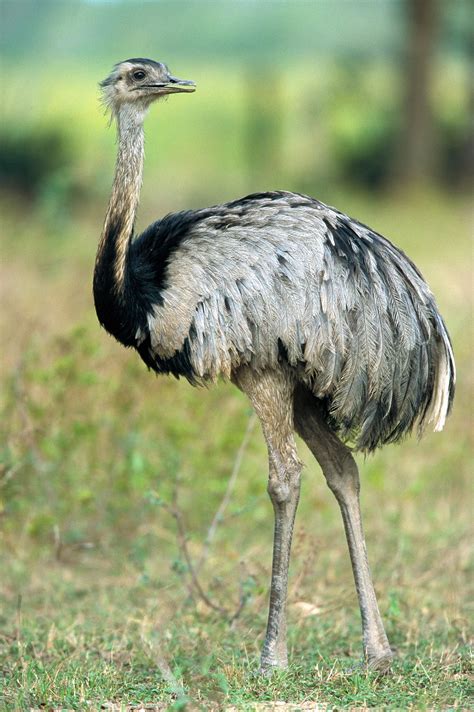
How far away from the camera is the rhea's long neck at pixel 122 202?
4531 millimetres

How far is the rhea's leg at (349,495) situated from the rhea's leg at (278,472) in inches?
7.2

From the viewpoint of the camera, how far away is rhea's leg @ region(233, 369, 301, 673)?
15.0ft

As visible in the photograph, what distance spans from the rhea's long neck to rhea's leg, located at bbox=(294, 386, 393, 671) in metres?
0.77

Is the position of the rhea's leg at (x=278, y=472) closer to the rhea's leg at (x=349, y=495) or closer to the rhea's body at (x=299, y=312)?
the rhea's body at (x=299, y=312)

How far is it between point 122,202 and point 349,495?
1298 millimetres

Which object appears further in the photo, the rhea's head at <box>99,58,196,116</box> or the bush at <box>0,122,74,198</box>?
the bush at <box>0,122,74,198</box>

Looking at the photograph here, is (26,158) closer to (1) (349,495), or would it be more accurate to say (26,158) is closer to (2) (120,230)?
(2) (120,230)

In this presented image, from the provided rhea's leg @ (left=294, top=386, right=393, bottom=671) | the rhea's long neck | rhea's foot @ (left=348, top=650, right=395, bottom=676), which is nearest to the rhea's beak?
the rhea's long neck

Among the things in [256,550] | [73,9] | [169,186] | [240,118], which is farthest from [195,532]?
[73,9]

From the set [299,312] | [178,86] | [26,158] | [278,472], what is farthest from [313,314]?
[26,158]

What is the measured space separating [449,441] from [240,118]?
28236mm

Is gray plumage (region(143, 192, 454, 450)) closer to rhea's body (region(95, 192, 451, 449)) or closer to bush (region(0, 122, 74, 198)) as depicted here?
rhea's body (region(95, 192, 451, 449))

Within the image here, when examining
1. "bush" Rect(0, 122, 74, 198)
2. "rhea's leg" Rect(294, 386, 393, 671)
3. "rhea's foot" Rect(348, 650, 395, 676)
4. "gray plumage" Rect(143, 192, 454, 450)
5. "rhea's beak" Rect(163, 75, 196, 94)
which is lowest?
"rhea's foot" Rect(348, 650, 395, 676)

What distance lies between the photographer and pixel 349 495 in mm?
4816
